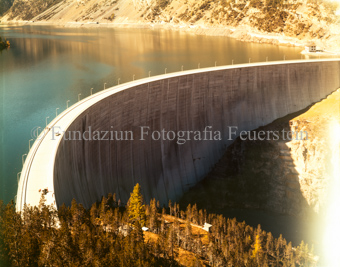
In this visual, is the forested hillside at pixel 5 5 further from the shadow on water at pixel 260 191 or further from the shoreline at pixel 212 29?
the shadow on water at pixel 260 191

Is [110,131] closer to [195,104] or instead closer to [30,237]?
[195,104]

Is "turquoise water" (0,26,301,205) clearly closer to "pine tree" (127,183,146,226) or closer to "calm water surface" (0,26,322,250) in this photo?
"calm water surface" (0,26,322,250)

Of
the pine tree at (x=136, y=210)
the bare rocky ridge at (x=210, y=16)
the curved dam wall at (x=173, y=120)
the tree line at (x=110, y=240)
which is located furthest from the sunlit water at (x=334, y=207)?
the bare rocky ridge at (x=210, y=16)

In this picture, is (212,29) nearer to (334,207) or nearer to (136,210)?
(334,207)

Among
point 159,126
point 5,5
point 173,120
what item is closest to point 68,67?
point 173,120

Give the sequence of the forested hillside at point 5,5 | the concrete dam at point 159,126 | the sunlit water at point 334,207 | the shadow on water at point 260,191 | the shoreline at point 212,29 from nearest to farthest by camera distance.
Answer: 1. the concrete dam at point 159,126
2. the sunlit water at point 334,207
3. the shadow on water at point 260,191
4. the shoreline at point 212,29
5. the forested hillside at point 5,5

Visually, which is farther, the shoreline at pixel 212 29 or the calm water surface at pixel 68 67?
the shoreline at pixel 212 29

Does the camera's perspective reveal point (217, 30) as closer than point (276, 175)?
No
